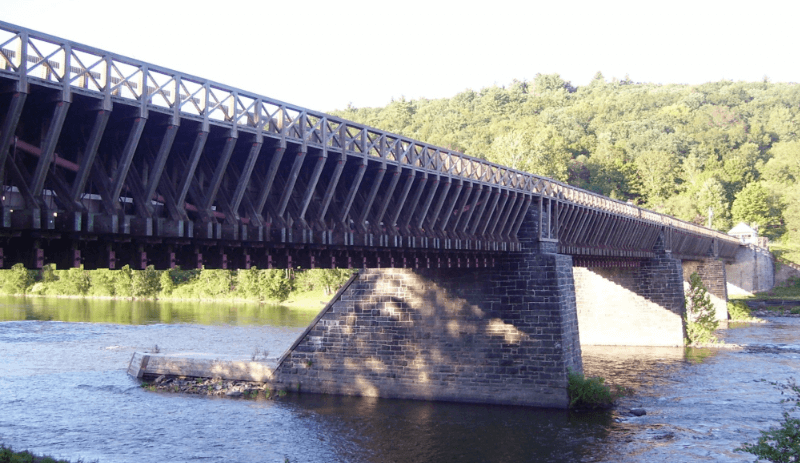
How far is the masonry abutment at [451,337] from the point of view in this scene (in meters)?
28.4

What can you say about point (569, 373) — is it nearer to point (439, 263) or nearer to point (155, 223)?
point (439, 263)

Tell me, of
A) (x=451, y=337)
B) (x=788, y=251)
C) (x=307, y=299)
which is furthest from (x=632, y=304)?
(x=788, y=251)

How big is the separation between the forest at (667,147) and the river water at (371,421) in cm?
6389

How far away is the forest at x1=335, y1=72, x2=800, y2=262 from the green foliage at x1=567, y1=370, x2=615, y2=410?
6946cm

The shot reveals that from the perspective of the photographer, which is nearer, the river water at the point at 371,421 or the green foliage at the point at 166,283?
the river water at the point at 371,421

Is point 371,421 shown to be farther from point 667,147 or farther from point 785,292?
point 667,147

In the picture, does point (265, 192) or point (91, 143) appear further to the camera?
point (265, 192)

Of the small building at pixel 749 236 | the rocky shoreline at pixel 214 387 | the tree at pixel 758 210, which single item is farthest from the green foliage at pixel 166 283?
the tree at pixel 758 210

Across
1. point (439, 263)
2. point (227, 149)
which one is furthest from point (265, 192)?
point (439, 263)

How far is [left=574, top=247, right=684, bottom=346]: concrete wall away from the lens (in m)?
49.4

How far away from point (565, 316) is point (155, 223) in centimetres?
1894

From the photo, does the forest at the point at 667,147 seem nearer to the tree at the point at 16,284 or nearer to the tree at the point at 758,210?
the tree at the point at 758,210

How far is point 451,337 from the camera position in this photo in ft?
96.7

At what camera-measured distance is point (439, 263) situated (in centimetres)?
2703
